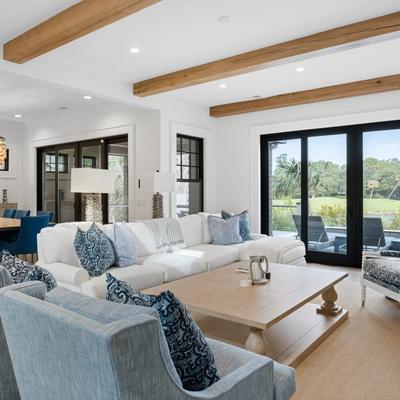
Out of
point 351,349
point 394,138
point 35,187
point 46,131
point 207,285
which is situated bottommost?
point 351,349

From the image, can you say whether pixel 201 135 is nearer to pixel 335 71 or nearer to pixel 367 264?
pixel 335 71

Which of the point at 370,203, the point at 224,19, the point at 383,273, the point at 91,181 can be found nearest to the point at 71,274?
the point at 91,181

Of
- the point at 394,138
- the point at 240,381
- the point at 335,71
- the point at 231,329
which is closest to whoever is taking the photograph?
the point at 240,381

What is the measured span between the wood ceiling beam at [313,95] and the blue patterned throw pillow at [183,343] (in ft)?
16.0

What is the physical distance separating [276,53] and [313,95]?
6.28ft

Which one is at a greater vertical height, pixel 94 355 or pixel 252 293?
pixel 94 355

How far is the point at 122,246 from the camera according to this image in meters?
3.74

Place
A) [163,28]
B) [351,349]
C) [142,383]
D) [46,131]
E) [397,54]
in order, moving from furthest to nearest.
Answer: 1. [46,131]
2. [397,54]
3. [163,28]
4. [351,349]
5. [142,383]

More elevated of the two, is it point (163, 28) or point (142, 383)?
point (163, 28)

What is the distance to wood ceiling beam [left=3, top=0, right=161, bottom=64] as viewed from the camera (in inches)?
110

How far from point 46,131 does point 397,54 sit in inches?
248

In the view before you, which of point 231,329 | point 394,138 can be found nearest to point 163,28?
point 231,329

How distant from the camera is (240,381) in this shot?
1.34m

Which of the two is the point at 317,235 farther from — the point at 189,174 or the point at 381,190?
the point at 189,174
